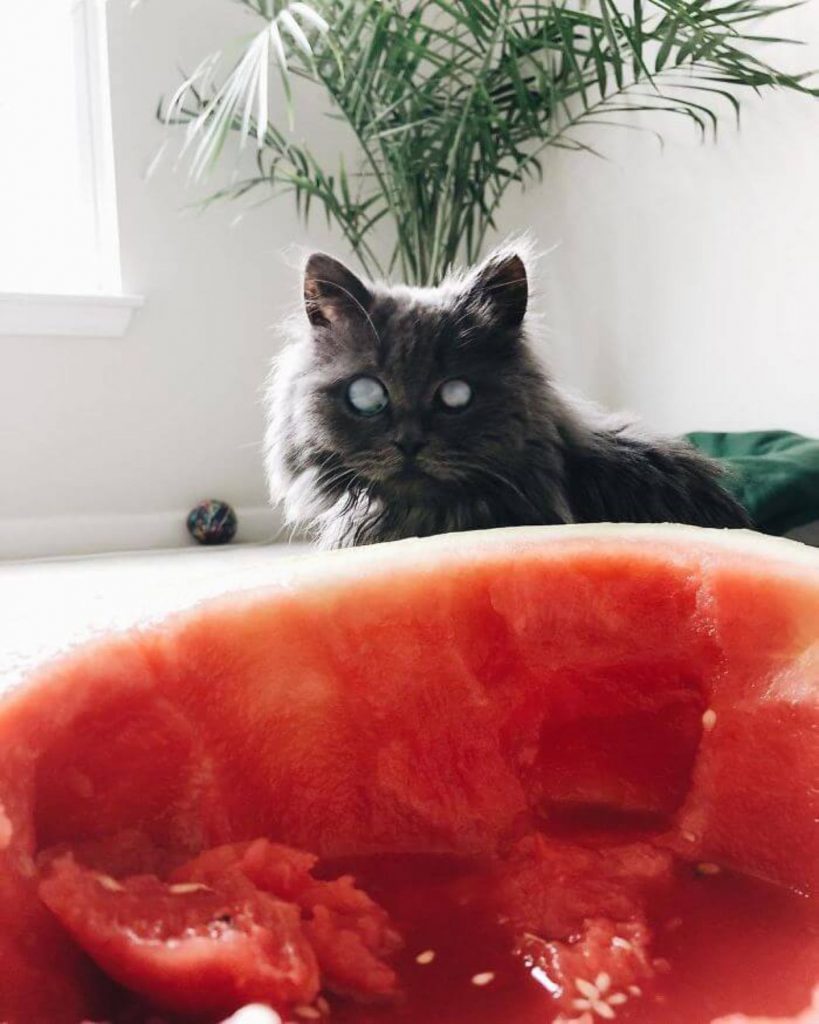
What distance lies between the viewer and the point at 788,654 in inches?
15.4

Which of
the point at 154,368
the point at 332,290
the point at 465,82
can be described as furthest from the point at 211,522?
the point at 332,290

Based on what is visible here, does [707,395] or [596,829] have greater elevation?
[596,829]

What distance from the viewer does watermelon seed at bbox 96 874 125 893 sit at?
0.29 meters

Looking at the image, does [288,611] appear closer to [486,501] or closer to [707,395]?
[486,501]

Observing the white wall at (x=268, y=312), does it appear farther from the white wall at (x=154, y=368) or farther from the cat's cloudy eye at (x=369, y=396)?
the cat's cloudy eye at (x=369, y=396)

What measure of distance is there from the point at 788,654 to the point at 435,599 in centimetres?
15

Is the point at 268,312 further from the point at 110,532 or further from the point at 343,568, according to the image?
the point at 343,568

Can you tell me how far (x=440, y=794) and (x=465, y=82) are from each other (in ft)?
7.62

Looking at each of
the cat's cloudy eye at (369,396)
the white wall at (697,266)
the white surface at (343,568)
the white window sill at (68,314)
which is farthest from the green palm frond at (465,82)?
the white surface at (343,568)

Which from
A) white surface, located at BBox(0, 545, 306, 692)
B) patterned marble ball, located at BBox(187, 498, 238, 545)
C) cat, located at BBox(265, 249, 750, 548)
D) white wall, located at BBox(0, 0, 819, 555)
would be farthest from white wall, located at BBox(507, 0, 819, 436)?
white surface, located at BBox(0, 545, 306, 692)

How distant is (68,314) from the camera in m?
2.38

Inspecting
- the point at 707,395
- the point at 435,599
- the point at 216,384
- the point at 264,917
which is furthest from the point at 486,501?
the point at 216,384

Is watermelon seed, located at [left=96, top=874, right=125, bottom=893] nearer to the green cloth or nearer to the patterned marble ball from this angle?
the green cloth

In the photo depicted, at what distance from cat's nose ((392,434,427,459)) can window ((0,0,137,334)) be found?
5.27 feet
